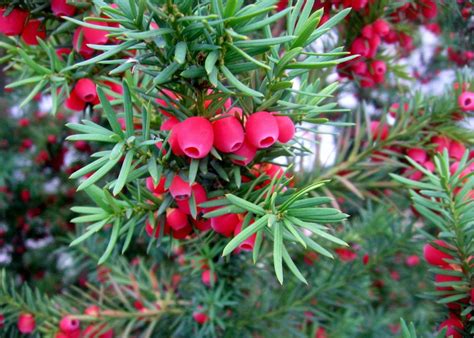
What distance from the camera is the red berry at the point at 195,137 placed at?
0.43m

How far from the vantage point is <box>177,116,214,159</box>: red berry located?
1.42 ft

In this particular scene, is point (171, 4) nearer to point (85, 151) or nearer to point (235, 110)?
point (235, 110)

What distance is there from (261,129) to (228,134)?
0.03 metres

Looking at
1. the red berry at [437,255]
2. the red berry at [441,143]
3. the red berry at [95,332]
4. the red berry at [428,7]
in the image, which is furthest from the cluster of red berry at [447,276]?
the red berry at [95,332]

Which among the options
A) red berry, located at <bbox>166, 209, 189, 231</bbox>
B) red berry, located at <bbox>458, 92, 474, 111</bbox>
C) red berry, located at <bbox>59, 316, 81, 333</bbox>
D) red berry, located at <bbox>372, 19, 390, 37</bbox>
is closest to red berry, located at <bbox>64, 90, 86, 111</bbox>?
red berry, located at <bbox>166, 209, 189, 231</bbox>

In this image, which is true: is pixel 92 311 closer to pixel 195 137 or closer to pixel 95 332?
pixel 95 332

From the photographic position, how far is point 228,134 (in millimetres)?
458

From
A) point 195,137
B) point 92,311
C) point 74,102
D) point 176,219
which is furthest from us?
point 92,311

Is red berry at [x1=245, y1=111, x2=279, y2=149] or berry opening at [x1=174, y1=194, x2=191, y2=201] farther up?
red berry at [x1=245, y1=111, x2=279, y2=149]

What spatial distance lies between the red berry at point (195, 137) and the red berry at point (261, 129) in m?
0.04

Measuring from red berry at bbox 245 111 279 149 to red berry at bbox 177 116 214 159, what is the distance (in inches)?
1.6

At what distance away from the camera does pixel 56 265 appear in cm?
151

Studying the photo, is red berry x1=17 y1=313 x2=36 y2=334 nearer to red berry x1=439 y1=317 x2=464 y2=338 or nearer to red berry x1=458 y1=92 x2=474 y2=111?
red berry x1=439 y1=317 x2=464 y2=338

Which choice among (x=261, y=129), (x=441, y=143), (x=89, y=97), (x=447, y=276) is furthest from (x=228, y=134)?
(x=441, y=143)
